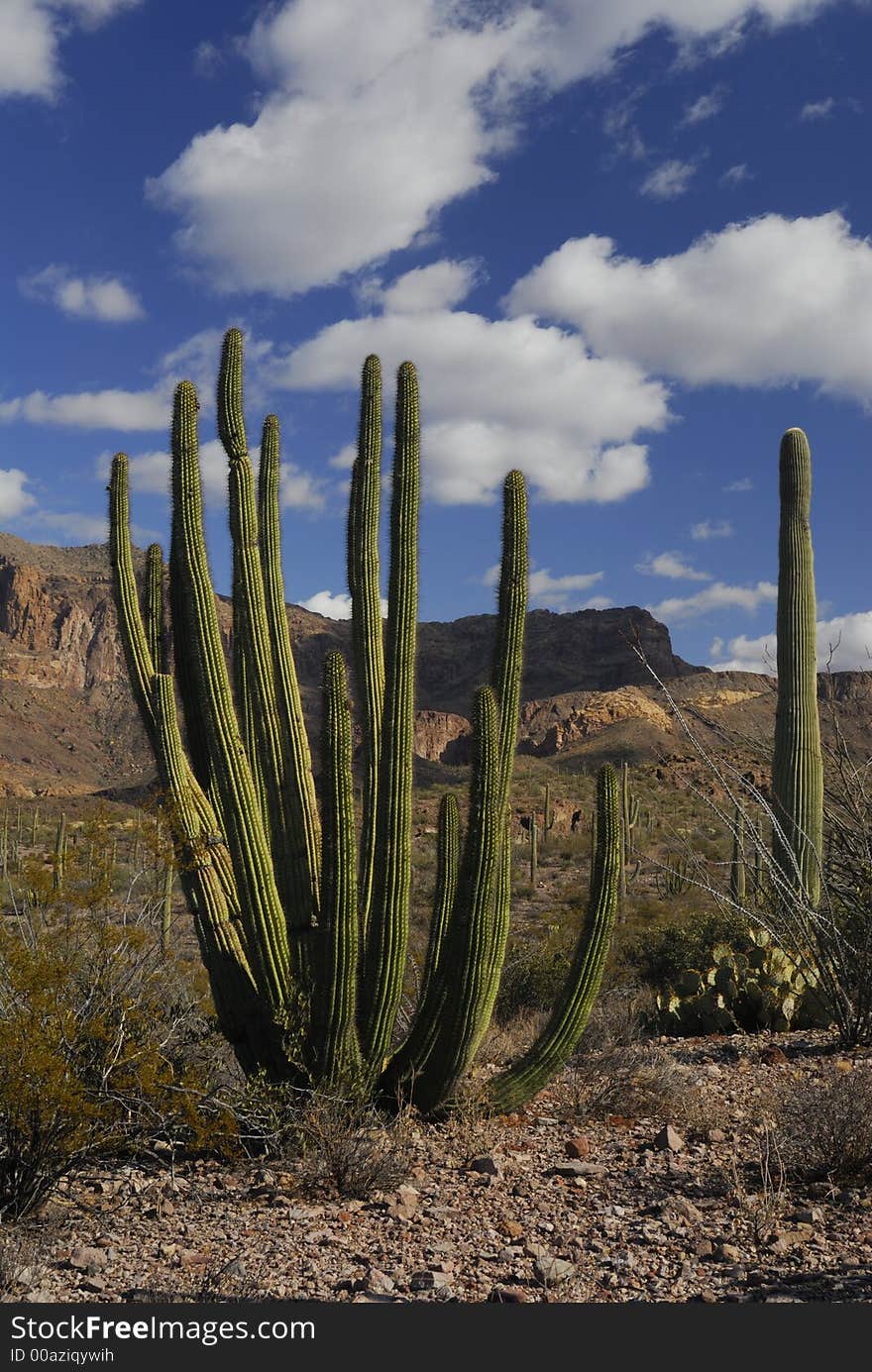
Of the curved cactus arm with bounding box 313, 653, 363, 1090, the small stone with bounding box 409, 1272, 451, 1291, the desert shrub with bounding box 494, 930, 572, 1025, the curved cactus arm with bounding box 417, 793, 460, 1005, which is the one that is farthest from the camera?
the desert shrub with bounding box 494, 930, 572, 1025

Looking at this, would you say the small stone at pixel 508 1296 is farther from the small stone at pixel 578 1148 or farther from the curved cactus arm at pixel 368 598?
the curved cactus arm at pixel 368 598

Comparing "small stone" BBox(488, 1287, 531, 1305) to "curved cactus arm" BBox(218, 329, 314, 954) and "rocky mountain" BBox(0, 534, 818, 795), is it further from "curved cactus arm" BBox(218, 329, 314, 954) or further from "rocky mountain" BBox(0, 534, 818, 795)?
"rocky mountain" BBox(0, 534, 818, 795)

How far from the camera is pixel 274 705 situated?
779cm

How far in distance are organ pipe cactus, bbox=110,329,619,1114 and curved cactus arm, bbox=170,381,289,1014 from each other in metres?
0.01

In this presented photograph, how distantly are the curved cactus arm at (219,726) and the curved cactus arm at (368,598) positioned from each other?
67 centimetres

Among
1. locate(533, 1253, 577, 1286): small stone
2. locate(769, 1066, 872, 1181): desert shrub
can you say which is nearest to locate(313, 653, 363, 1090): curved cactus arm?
locate(533, 1253, 577, 1286): small stone

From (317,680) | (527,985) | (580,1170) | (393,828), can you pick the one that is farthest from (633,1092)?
(317,680)

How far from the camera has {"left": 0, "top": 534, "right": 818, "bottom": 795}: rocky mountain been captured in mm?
65938

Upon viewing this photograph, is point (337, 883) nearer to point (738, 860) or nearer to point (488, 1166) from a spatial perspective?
point (488, 1166)

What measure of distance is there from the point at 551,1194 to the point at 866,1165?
177cm

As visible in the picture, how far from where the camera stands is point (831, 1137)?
20.5 feet

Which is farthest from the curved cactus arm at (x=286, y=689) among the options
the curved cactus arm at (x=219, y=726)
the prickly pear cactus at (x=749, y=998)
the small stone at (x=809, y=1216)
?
the prickly pear cactus at (x=749, y=998)

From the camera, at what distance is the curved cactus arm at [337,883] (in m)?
6.84

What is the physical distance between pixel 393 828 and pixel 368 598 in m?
1.66
